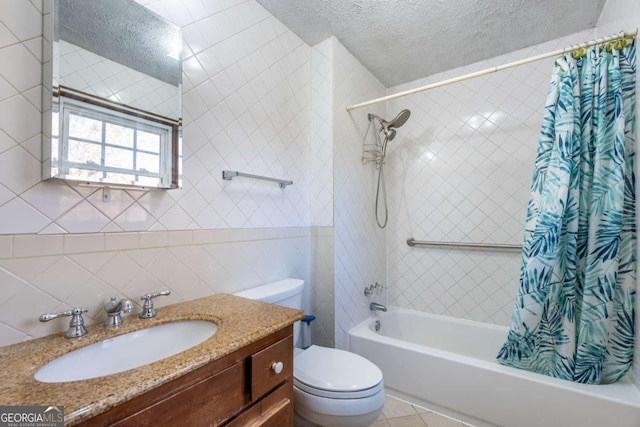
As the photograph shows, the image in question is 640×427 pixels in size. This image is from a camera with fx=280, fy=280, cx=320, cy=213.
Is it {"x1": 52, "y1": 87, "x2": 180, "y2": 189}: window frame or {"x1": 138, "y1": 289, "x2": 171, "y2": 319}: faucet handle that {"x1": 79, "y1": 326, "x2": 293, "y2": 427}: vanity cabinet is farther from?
{"x1": 52, "y1": 87, "x2": 180, "y2": 189}: window frame

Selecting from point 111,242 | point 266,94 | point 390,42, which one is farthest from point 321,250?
point 390,42

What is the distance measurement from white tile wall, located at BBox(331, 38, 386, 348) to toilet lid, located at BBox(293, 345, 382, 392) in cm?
43

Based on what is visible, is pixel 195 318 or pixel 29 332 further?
pixel 195 318

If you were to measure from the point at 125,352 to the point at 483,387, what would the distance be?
1.75 m

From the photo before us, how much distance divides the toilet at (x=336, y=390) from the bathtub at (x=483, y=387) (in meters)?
0.56

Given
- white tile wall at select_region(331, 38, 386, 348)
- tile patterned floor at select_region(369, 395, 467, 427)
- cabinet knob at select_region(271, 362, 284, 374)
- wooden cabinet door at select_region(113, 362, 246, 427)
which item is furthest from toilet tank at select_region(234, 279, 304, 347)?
tile patterned floor at select_region(369, 395, 467, 427)

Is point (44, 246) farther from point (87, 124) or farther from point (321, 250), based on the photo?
point (321, 250)

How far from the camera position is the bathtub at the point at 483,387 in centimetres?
132

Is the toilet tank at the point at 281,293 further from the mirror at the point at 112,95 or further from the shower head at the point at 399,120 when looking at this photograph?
the shower head at the point at 399,120

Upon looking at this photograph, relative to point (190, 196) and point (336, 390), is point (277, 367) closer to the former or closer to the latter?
point (336, 390)

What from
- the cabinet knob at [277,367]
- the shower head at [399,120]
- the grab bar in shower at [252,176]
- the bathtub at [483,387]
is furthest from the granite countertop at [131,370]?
the shower head at [399,120]

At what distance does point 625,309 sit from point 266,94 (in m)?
2.16

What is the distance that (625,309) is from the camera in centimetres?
132

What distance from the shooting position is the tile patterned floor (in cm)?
164
